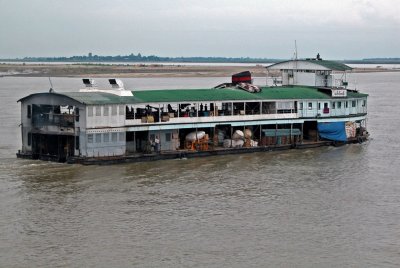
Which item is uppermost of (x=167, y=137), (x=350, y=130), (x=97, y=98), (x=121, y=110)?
(x=97, y=98)

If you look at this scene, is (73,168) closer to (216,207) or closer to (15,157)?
(15,157)

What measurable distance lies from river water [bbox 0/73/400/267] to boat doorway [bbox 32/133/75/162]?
949 mm

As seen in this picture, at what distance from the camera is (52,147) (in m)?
41.8

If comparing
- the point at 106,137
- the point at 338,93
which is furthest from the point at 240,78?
the point at 106,137

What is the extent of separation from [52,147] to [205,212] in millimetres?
14254

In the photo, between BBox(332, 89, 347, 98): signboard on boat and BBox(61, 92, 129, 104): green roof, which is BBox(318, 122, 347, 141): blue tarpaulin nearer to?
BBox(332, 89, 347, 98): signboard on boat

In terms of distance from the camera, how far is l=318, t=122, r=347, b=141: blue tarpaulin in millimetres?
50594

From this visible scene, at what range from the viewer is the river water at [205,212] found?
2516 centimetres

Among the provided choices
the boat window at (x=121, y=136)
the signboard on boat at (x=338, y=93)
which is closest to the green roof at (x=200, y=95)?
the signboard on boat at (x=338, y=93)

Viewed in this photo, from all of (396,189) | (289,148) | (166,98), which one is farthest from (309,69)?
(396,189)

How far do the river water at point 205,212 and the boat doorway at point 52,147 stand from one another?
95 centimetres

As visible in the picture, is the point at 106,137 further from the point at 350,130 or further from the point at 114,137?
the point at 350,130

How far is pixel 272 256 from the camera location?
2520cm

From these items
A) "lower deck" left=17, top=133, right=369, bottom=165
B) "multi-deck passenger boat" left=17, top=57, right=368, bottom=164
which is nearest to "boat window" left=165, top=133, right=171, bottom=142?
"multi-deck passenger boat" left=17, top=57, right=368, bottom=164
